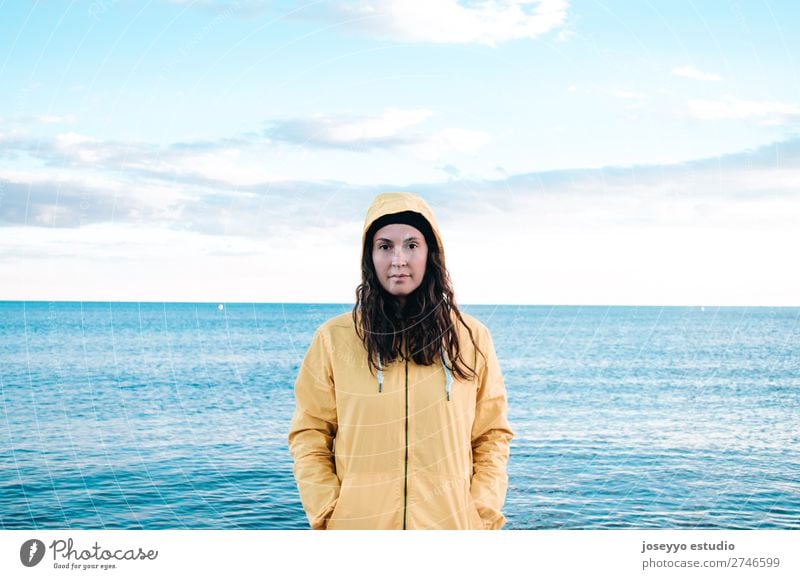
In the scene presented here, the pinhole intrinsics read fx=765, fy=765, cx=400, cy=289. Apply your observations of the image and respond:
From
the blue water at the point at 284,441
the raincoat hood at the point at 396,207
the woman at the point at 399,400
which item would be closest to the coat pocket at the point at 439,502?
the woman at the point at 399,400

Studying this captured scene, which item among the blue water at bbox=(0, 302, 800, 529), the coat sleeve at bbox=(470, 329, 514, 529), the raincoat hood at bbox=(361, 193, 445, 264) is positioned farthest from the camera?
the blue water at bbox=(0, 302, 800, 529)

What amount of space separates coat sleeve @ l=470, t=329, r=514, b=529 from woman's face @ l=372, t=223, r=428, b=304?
382 mm

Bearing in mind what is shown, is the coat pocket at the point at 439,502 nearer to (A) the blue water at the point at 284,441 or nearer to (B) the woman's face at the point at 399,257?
(B) the woman's face at the point at 399,257

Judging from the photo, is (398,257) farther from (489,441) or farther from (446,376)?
(489,441)

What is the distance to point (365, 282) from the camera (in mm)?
3174

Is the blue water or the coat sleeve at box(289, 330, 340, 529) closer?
the coat sleeve at box(289, 330, 340, 529)

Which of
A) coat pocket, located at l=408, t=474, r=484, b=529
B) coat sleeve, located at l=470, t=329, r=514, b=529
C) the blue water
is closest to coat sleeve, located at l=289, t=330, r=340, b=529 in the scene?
coat pocket, located at l=408, t=474, r=484, b=529

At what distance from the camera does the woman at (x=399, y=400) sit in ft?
9.93

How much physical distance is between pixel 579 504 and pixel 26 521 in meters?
9.11

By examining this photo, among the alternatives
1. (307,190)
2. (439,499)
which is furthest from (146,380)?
(439,499)

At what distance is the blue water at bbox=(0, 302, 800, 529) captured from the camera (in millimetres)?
12938

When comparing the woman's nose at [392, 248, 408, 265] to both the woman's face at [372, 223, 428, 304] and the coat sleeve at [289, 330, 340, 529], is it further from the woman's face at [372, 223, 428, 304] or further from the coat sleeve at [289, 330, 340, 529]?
the coat sleeve at [289, 330, 340, 529]

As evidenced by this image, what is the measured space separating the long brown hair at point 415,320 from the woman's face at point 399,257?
0.07 meters

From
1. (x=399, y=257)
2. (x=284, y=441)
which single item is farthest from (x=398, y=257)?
(x=284, y=441)
